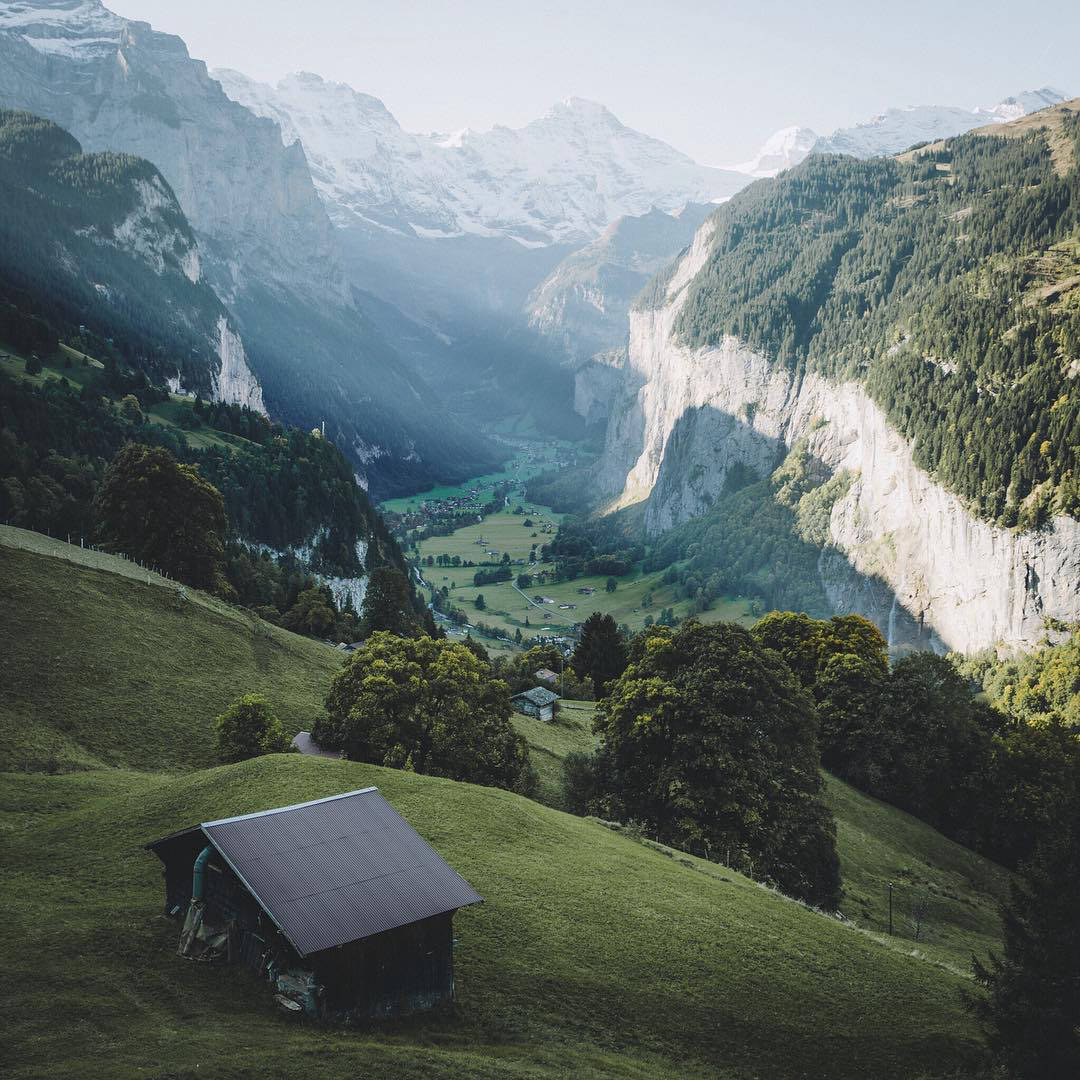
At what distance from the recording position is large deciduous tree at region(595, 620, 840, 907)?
50.3 meters

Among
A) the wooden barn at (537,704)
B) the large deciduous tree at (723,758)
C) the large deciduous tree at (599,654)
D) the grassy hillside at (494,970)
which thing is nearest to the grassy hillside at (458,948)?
the grassy hillside at (494,970)

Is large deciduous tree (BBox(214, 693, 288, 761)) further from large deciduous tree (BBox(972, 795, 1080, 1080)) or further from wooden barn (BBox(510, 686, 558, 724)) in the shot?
large deciduous tree (BBox(972, 795, 1080, 1080))

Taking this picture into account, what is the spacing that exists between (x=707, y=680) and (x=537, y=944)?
2899cm

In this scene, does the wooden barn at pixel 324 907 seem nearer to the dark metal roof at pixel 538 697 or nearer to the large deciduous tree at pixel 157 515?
the dark metal roof at pixel 538 697

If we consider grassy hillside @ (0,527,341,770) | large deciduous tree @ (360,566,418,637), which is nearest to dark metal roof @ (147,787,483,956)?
grassy hillside @ (0,527,341,770)

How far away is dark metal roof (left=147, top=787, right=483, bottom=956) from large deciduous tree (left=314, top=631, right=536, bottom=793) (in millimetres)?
21396

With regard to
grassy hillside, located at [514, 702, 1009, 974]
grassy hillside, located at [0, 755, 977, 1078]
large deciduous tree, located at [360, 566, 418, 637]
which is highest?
large deciduous tree, located at [360, 566, 418, 637]

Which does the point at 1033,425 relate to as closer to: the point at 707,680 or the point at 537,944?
the point at 707,680

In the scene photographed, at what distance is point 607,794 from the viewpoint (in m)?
55.9

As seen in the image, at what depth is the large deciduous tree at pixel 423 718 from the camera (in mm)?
50344

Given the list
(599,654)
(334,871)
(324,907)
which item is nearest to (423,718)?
(334,871)

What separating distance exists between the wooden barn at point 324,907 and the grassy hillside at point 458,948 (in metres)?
0.82

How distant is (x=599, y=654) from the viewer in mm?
101250

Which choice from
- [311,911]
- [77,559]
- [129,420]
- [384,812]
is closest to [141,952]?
[311,911]
